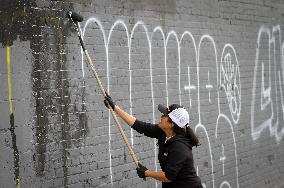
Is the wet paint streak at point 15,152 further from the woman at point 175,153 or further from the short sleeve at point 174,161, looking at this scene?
the short sleeve at point 174,161

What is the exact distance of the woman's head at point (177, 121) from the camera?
4840mm

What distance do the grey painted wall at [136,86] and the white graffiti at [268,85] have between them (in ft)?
0.06

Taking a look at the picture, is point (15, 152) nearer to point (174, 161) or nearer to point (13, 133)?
point (13, 133)

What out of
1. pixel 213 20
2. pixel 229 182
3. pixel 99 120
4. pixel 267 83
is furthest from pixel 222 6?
pixel 99 120

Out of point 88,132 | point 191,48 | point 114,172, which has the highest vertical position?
point 191,48

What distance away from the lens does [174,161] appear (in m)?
4.74

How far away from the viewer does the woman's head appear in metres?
4.84

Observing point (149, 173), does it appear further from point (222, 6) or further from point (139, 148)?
point (222, 6)

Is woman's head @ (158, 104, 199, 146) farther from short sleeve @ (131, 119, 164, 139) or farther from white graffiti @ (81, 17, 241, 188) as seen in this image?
white graffiti @ (81, 17, 241, 188)

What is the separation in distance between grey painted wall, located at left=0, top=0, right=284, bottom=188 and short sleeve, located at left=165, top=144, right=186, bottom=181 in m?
1.11

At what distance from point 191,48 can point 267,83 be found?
8.18ft

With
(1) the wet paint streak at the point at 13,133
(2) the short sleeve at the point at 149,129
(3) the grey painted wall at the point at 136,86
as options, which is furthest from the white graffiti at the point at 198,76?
(1) the wet paint streak at the point at 13,133

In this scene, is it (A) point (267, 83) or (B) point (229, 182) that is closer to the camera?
(B) point (229, 182)

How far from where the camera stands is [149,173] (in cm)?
486
